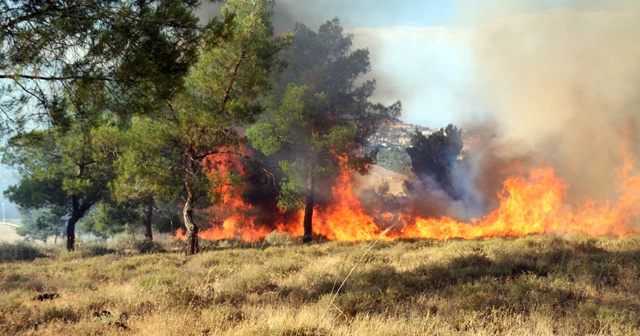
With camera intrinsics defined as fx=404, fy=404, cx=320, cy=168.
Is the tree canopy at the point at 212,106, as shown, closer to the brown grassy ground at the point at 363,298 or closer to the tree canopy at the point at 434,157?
the brown grassy ground at the point at 363,298

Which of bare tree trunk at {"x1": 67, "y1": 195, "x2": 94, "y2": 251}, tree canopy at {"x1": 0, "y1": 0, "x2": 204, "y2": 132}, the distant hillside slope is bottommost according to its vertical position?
bare tree trunk at {"x1": 67, "y1": 195, "x2": 94, "y2": 251}

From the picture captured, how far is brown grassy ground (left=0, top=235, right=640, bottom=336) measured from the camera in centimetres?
558

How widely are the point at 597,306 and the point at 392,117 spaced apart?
21320 millimetres

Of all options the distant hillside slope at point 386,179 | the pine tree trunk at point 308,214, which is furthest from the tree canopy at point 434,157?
the pine tree trunk at point 308,214

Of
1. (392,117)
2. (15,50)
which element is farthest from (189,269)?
(392,117)

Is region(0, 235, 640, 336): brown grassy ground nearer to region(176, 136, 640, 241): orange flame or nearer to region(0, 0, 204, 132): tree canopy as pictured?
region(0, 0, 204, 132): tree canopy

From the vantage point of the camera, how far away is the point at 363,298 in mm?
7105

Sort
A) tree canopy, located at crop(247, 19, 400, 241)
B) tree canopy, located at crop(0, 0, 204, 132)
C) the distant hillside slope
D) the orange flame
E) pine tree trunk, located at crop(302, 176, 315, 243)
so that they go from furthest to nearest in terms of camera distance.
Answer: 1. the distant hillside slope
2. pine tree trunk, located at crop(302, 176, 315, 243)
3. the orange flame
4. tree canopy, located at crop(247, 19, 400, 241)
5. tree canopy, located at crop(0, 0, 204, 132)

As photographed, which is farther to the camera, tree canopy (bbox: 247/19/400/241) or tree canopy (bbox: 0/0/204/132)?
tree canopy (bbox: 247/19/400/241)

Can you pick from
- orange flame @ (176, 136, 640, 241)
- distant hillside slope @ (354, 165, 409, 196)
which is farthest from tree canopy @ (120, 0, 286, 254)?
distant hillside slope @ (354, 165, 409, 196)

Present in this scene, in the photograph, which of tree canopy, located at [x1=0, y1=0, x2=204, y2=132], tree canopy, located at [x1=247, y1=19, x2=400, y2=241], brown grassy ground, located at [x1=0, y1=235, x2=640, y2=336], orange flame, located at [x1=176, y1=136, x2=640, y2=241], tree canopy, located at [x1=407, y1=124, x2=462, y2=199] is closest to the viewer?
brown grassy ground, located at [x1=0, y1=235, x2=640, y2=336]

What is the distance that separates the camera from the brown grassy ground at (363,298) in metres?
5.58

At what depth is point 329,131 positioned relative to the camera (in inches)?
882

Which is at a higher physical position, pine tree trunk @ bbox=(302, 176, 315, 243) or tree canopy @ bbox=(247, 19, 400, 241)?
tree canopy @ bbox=(247, 19, 400, 241)
